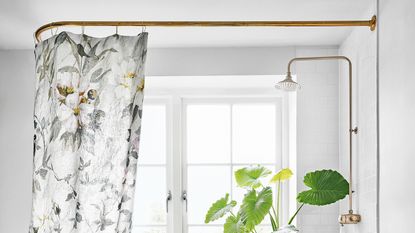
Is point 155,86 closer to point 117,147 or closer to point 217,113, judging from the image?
point 217,113

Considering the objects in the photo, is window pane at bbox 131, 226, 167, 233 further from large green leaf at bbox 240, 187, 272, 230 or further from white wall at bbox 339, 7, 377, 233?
white wall at bbox 339, 7, 377, 233

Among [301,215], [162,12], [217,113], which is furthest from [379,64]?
[217,113]

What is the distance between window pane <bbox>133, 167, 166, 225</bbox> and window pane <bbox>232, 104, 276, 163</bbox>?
57cm

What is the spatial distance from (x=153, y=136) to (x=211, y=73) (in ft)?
2.55

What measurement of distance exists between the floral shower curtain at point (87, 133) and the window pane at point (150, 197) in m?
1.75

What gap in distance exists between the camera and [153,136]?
4625 millimetres

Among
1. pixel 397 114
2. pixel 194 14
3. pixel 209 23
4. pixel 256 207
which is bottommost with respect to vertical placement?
pixel 256 207

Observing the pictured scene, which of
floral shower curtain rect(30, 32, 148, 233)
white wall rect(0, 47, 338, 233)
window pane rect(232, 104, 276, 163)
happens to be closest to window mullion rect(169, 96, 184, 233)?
window pane rect(232, 104, 276, 163)

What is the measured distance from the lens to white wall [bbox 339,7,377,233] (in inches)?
122

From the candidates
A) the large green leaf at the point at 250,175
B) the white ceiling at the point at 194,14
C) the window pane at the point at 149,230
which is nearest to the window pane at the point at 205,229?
the window pane at the point at 149,230

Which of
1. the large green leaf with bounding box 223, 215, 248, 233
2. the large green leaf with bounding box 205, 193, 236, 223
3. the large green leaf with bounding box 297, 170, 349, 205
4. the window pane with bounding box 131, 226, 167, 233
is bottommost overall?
the window pane with bounding box 131, 226, 167, 233

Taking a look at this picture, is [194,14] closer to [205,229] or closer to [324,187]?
[324,187]

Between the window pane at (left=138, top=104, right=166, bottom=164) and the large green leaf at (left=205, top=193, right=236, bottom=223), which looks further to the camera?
the window pane at (left=138, top=104, right=166, bottom=164)

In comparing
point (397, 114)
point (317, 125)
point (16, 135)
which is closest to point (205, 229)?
point (317, 125)
